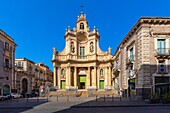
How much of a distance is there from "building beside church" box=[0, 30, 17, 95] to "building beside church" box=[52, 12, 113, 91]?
12171 millimetres

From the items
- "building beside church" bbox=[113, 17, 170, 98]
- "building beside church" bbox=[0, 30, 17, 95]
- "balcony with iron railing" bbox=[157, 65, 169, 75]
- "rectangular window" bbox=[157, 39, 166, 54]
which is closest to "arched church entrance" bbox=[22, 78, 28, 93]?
"building beside church" bbox=[0, 30, 17, 95]

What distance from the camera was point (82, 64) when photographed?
61.5 metres

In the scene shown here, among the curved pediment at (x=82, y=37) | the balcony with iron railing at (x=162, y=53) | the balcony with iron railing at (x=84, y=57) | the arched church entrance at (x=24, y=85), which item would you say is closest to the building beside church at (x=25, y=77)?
the arched church entrance at (x=24, y=85)

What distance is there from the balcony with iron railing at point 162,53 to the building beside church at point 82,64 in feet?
96.9

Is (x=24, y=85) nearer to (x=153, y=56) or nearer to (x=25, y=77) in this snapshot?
Answer: (x=25, y=77)

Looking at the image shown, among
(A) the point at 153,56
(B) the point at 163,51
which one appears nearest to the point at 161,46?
(B) the point at 163,51

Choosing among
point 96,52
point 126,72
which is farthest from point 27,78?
point 126,72

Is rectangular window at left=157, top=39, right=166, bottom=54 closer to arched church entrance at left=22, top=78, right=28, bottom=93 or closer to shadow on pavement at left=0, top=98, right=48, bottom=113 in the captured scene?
shadow on pavement at left=0, top=98, right=48, bottom=113

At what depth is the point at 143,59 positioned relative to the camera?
30.5 metres

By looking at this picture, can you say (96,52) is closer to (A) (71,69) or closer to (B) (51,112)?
(A) (71,69)

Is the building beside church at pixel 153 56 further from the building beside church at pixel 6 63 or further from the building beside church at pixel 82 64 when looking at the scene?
the building beside church at pixel 82 64

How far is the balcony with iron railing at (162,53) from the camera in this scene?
3038cm

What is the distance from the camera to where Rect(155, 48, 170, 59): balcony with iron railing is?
30.4 metres

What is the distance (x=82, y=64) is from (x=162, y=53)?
32.7 metres
